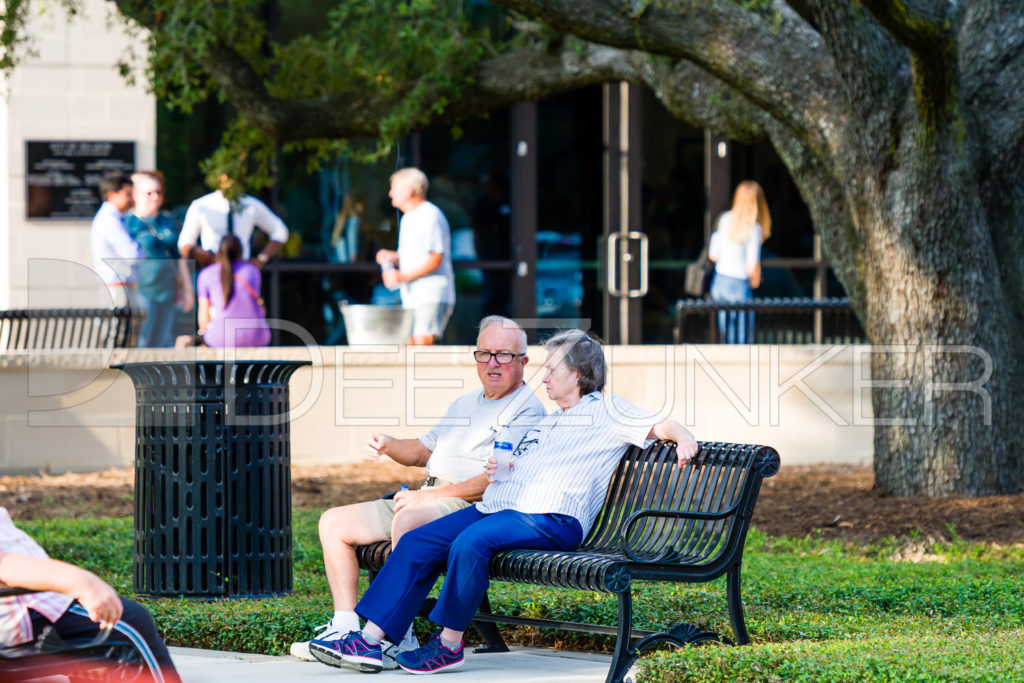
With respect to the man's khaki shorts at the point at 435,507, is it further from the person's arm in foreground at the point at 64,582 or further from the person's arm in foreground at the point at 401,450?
the person's arm in foreground at the point at 64,582

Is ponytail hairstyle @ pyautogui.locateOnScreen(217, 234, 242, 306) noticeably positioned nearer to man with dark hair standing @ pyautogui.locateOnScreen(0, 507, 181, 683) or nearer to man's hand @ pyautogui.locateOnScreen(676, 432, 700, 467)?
man's hand @ pyautogui.locateOnScreen(676, 432, 700, 467)

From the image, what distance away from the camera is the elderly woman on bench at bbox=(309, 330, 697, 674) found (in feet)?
16.1

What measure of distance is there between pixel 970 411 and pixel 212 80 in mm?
6349

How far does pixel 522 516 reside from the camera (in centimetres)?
505

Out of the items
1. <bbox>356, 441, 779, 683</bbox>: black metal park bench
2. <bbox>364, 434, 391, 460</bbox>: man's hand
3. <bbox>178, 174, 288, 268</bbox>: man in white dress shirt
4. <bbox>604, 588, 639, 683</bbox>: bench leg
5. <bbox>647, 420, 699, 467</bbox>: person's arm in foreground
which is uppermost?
<bbox>178, 174, 288, 268</bbox>: man in white dress shirt

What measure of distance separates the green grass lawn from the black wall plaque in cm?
684

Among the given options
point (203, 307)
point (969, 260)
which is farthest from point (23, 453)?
point (969, 260)

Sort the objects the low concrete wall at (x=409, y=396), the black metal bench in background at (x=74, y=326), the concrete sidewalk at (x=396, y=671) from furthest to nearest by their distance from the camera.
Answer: the black metal bench in background at (x=74, y=326) < the low concrete wall at (x=409, y=396) < the concrete sidewalk at (x=396, y=671)

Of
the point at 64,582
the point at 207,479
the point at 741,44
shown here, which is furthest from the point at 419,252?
the point at 64,582

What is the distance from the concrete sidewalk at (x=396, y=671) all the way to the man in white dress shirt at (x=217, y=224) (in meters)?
6.65

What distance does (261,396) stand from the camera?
248 inches

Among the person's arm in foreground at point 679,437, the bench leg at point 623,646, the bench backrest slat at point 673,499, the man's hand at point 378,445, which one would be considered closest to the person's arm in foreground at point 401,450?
the man's hand at point 378,445

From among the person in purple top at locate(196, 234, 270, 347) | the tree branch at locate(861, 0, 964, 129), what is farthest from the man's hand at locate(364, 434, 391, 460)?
the person in purple top at locate(196, 234, 270, 347)

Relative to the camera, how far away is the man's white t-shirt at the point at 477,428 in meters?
5.35
